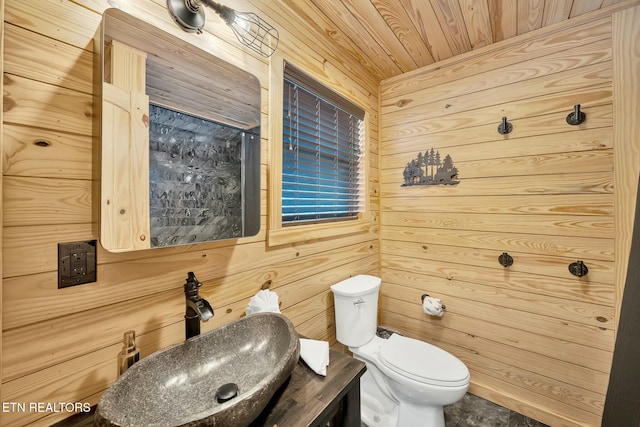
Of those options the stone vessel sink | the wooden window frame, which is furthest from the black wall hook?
the stone vessel sink

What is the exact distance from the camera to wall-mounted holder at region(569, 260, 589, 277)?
1.41m

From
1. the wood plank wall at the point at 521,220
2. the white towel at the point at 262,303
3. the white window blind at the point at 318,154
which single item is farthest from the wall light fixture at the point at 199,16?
the wood plank wall at the point at 521,220

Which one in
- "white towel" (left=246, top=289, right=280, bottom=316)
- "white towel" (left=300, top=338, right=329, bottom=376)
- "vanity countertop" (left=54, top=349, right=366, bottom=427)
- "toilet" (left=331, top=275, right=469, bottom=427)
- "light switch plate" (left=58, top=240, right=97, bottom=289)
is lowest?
"toilet" (left=331, top=275, right=469, bottom=427)

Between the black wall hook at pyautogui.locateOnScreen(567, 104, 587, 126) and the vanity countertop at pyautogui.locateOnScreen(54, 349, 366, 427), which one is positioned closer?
the vanity countertop at pyautogui.locateOnScreen(54, 349, 366, 427)

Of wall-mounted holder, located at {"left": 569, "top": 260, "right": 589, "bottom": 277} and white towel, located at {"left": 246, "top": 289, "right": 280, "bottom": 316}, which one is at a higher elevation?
wall-mounted holder, located at {"left": 569, "top": 260, "right": 589, "bottom": 277}

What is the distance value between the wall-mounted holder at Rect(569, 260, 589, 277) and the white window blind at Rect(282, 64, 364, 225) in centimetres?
130

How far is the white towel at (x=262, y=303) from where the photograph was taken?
3.54 ft

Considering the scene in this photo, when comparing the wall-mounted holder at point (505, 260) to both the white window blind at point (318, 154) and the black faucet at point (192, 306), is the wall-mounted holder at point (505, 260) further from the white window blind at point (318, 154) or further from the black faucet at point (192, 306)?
the black faucet at point (192, 306)

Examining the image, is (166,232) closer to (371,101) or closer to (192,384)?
(192,384)

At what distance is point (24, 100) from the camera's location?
642 mm

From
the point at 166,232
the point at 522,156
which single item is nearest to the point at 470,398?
the point at 522,156

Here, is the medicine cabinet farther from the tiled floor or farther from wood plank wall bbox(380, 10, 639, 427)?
the tiled floor

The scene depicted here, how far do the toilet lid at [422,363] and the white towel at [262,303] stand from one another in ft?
2.46

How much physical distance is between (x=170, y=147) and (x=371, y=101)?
1693mm
